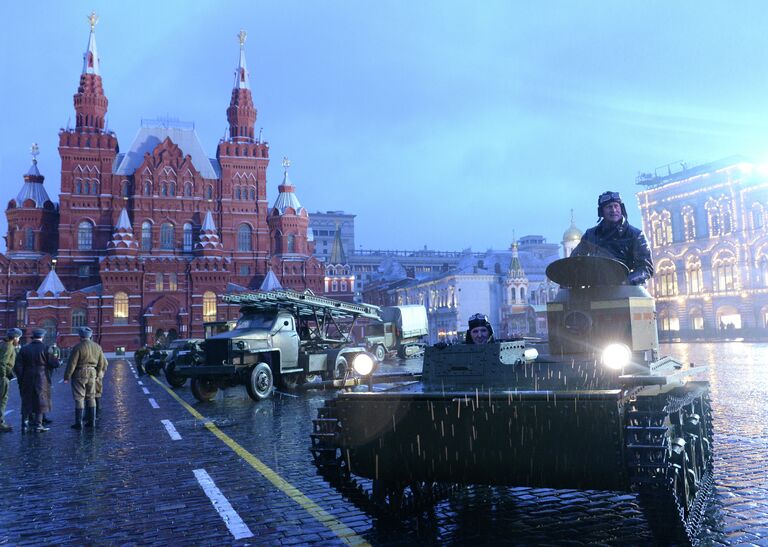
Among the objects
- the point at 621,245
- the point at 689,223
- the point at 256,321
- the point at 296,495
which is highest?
the point at 689,223

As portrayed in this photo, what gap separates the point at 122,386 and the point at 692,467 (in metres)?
20.3

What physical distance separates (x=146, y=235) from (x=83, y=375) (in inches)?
2244

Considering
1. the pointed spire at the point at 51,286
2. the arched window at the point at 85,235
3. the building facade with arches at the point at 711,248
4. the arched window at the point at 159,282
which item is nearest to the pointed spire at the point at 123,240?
the arched window at the point at 159,282

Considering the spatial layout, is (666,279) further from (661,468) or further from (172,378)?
(661,468)

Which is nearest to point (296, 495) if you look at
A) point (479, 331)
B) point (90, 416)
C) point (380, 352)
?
point (479, 331)

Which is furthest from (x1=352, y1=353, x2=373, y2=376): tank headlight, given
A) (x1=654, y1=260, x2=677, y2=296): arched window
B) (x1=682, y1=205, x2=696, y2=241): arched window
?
(x1=654, y1=260, x2=677, y2=296): arched window

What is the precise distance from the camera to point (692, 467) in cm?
535

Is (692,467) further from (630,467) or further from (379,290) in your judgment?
(379,290)

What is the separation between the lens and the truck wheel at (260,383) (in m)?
15.4

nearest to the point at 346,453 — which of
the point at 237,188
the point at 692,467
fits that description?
the point at 692,467

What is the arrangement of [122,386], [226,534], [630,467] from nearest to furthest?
[630,467], [226,534], [122,386]

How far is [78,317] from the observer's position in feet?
194

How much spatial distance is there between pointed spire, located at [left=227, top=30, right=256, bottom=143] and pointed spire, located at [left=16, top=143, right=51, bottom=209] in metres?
20.5

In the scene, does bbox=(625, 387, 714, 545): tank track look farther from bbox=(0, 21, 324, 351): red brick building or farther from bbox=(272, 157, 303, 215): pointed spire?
bbox=(272, 157, 303, 215): pointed spire
